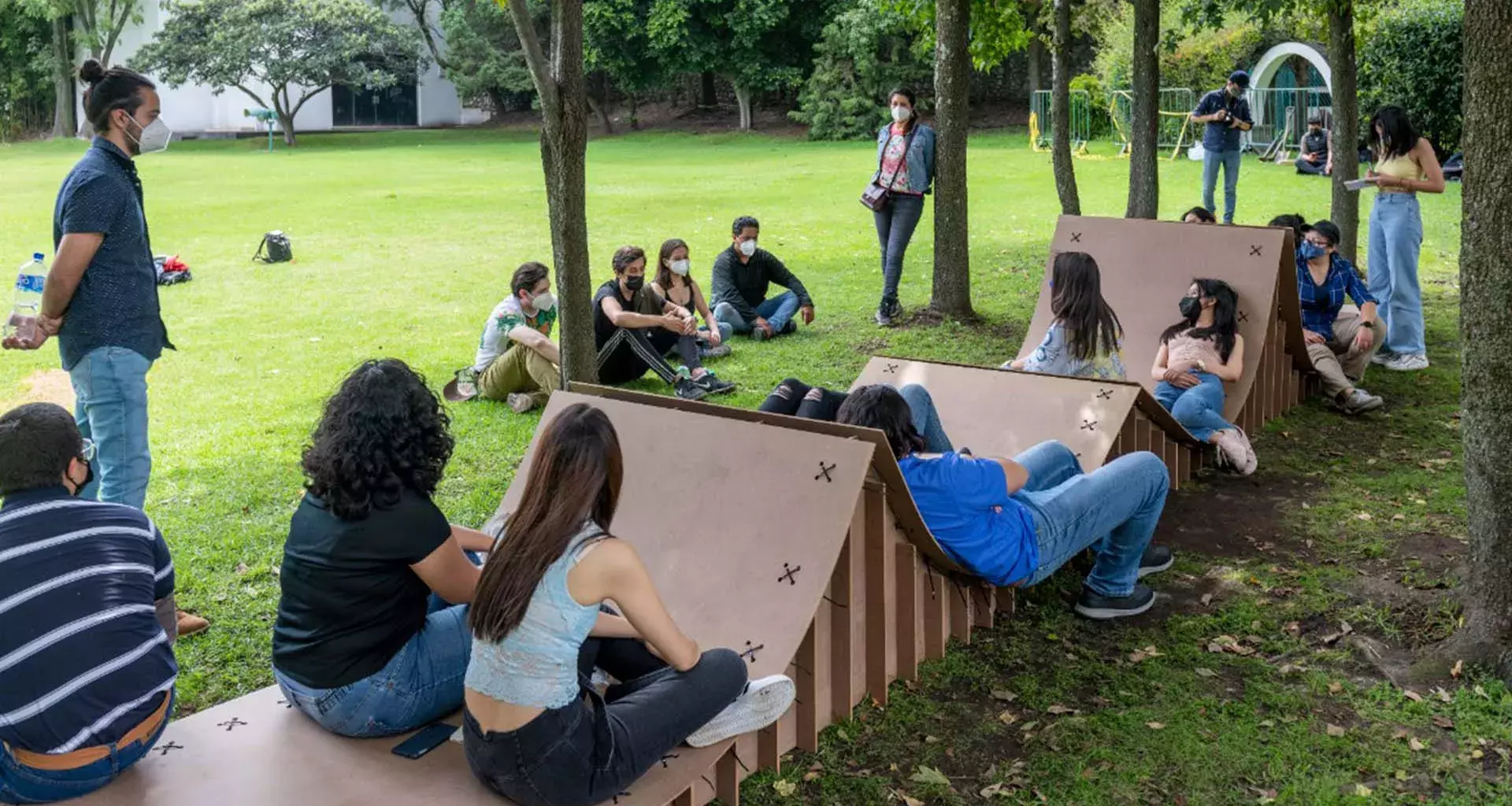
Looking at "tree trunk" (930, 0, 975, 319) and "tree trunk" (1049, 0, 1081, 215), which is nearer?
"tree trunk" (930, 0, 975, 319)

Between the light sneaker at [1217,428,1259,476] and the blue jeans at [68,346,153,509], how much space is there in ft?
16.9

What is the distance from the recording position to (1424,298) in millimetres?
11781

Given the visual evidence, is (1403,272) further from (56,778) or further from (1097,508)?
(56,778)

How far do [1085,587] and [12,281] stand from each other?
12.6 m

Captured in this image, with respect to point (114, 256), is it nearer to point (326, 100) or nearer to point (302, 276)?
point (302, 276)

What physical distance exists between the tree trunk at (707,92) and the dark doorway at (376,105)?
37.5 ft

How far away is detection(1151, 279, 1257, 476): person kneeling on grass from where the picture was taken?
7.25 m

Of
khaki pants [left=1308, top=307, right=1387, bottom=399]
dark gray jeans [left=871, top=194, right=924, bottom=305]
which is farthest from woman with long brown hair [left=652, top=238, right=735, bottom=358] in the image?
khaki pants [left=1308, top=307, right=1387, bottom=399]

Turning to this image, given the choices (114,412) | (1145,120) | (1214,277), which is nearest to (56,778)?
(114,412)

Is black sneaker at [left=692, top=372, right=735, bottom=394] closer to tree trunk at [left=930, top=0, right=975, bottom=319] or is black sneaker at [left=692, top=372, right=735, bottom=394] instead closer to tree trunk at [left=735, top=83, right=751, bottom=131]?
tree trunk at [left=930, top=0, right=975, bottom=319]

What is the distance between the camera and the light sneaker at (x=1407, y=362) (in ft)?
30.9

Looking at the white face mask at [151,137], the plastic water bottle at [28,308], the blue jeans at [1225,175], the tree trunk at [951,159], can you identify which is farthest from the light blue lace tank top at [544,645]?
the blue jeans at [1225,175]

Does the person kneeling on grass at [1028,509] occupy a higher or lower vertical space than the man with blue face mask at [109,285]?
lower

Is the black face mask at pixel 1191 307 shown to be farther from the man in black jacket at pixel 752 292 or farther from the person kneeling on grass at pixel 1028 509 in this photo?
the man in black jacket at pixel 752 292
